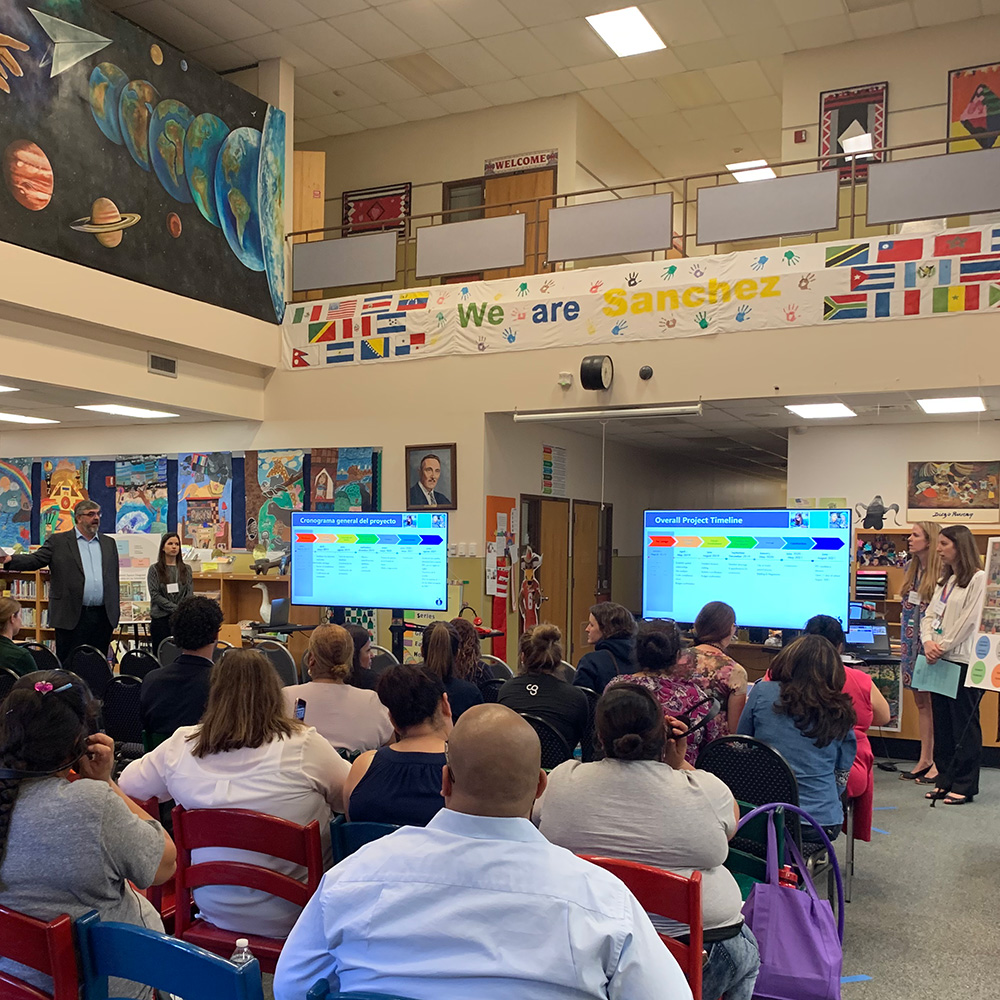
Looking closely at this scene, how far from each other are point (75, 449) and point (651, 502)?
7126 millimetres

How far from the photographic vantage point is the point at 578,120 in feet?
33.6

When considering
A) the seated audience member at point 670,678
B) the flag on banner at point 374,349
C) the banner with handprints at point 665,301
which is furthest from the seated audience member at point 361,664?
the flag on banner at point 374,349

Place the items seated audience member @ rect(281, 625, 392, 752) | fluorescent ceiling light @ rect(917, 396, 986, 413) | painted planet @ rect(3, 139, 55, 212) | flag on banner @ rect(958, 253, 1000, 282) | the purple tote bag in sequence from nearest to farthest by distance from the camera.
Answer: the purple tote bag, seated audience member @ rect(281, 625, 392, 752), flag on banner @ rect(958, 253, 1000, 282), painted planet @ rect(3, 139, 55, 212), fluorescent ceiling light @ rect(917, 396, 986, 413)

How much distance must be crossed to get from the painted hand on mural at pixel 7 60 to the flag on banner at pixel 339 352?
126 inches

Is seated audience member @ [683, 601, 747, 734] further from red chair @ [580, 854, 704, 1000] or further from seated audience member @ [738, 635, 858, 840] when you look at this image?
red chair @ [580, 854, 704, 1000]

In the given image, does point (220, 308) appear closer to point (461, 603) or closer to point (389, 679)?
point (461, 603)

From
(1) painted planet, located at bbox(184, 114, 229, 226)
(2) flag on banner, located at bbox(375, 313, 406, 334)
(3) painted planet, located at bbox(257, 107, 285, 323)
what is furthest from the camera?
(3) painted planet, located at bbox(257, 107, 285, 323)

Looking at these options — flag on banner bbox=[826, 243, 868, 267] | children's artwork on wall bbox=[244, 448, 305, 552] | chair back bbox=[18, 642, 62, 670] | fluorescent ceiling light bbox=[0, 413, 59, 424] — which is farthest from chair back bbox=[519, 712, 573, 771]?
fluorescent ceiling light bbox=[0, 413, 59, 424]

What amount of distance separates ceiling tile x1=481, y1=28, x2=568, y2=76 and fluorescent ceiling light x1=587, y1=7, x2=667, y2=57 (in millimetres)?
634

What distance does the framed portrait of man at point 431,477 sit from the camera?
27.1 feet

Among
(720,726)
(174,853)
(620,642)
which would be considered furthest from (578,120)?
(174,853)

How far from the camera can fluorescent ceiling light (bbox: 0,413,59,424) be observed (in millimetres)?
8961

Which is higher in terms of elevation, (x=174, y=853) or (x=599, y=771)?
(x=599, y=771)

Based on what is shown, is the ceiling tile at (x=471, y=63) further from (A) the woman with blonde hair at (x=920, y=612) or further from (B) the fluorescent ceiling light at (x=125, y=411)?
(A) the woman with blonde hair at (x=920, y=612)
